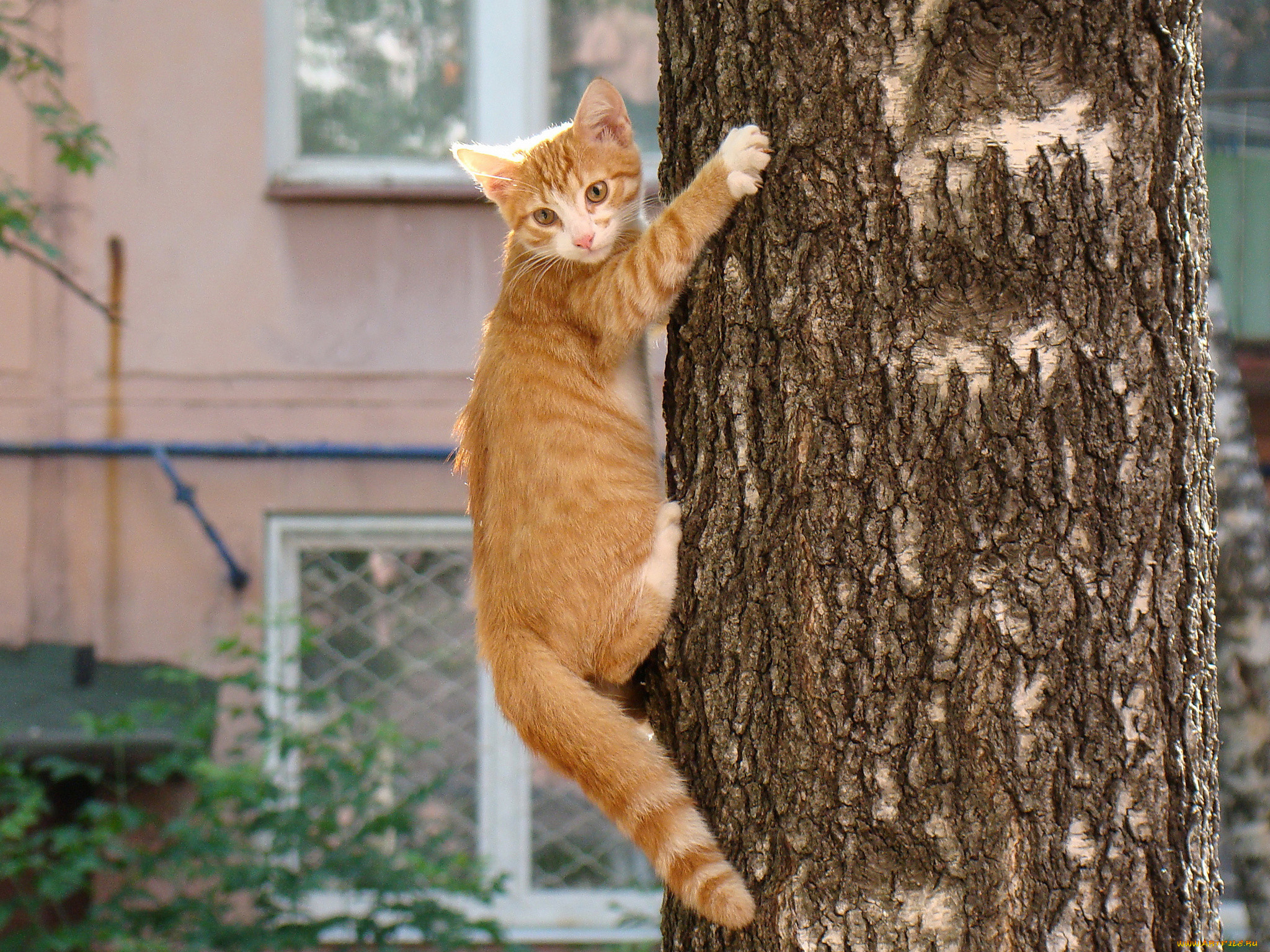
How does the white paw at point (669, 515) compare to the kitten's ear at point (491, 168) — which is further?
the kitten's ear at point (491, 168)

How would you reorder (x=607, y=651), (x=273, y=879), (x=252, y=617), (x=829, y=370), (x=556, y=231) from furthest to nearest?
(x=252, y=617)
(x=273, y=879)
(x=556, y=231)
(x=607, y=651)
(x=829, y=370)

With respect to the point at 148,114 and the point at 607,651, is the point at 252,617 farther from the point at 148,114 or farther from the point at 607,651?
the point at 607,651

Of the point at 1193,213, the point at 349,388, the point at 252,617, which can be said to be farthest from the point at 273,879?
the point at 1193,213

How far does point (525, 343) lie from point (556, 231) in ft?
1.12

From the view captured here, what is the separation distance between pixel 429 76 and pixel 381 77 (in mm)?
208

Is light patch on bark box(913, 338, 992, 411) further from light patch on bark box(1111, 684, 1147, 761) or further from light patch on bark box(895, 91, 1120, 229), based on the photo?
light patch on bark box(1111, 684, 1147, 761)

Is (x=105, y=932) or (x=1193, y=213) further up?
(x=1193, y=213)

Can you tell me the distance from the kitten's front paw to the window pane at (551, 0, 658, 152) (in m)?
3.99

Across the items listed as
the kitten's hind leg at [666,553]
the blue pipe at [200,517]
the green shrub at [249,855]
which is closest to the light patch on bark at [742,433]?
the kitten's hind leg at [666,553]

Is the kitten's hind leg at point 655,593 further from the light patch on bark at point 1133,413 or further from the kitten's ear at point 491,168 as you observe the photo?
the kitten's ear at point 491,168

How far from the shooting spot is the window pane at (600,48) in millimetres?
5512

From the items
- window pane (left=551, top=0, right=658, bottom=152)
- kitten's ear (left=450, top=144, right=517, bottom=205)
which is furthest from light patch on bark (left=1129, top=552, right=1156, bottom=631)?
window pane (left=551, top=0, right=658, bottom=152)

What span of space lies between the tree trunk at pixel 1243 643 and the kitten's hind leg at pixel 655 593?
1603 mm

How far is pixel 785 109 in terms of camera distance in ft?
5.25
